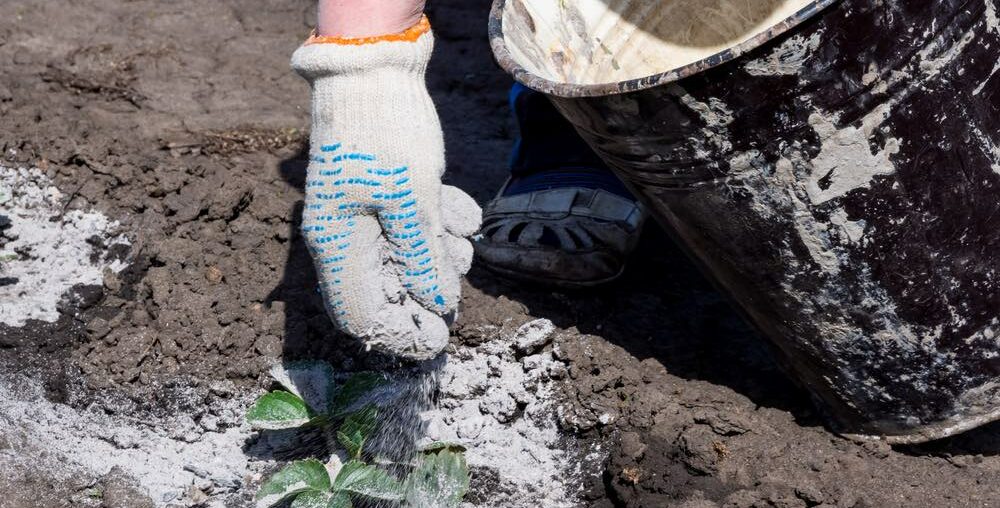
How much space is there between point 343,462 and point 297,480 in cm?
16

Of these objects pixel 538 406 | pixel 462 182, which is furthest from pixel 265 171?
pixel 538 406

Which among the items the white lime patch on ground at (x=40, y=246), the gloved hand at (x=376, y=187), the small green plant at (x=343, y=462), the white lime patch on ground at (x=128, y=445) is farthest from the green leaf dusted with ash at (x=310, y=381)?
the white lime patch on ground at (x=40, y=246)

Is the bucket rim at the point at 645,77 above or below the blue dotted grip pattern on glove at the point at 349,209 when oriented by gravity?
above

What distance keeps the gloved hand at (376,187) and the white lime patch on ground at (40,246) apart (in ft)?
3.04

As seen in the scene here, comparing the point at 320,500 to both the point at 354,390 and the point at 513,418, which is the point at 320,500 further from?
the point at 513,418

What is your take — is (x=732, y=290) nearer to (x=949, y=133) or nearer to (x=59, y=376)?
(x=949, y=133)

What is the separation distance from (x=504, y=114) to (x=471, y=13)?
0.63 metres

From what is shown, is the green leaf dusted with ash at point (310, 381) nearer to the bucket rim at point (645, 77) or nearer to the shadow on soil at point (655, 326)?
the shadow on soil at point (655, 326)

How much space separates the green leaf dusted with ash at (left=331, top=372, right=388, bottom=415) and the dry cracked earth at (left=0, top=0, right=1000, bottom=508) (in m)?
0.14

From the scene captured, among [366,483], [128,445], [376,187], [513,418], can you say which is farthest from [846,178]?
[128,445]

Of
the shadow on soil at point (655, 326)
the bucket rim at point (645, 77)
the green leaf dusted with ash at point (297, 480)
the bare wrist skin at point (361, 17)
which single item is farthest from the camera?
the shadow on soil at point (655, 326)

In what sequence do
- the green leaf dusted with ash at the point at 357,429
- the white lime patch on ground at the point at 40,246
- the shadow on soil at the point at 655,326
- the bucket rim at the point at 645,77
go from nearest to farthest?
the bucket rim at the point at 645,77 < the green leaf dusted with ash at the point at 357,429 < the shadow on soil at the point at 655,326 < the white lime patch on ground at the point at 40,246

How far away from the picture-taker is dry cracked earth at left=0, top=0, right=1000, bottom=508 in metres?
1.93

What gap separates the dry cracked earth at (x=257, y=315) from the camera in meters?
1.93
